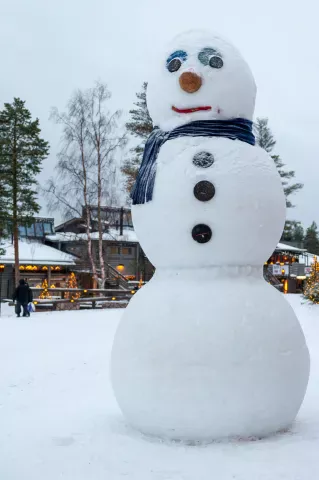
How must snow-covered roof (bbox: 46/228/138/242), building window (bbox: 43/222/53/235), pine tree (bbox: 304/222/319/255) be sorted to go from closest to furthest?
1. snow-covered roof (bbox: 46/228/138/242)
2. building window (bbox: 43/222/53/235)
3. pine tree (bbox: 304/222/319/255)

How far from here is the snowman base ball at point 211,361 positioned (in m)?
3.91

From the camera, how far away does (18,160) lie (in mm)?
25188

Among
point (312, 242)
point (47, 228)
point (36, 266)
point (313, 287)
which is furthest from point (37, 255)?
point (312, 242)

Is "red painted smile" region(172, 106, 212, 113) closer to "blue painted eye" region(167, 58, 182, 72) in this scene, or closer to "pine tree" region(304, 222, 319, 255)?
"blue painted eye" region(167, 58, 182, 72)

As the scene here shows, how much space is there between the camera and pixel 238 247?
4.25 m

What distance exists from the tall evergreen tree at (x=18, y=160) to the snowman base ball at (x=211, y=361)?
2151 centimetres

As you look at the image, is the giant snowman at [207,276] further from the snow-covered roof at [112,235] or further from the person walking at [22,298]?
the snow-covered roof at [112,235]

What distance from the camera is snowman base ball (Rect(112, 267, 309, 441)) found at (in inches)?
154

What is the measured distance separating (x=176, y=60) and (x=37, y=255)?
28457 mm

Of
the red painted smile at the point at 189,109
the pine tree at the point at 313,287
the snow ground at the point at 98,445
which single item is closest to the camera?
the snow ground at the point at 98,445

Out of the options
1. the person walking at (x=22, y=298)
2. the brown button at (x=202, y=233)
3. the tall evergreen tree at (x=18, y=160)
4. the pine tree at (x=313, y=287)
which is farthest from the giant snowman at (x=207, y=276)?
the tall evergreen tree at (x=18, y=160)

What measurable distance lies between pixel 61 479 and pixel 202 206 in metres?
2.39

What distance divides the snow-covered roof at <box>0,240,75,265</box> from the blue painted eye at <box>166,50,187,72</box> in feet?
87.7

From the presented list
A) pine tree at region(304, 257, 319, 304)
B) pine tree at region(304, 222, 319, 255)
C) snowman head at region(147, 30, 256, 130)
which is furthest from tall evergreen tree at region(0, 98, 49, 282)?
pine tree at region(304, 222, 319, 255)
